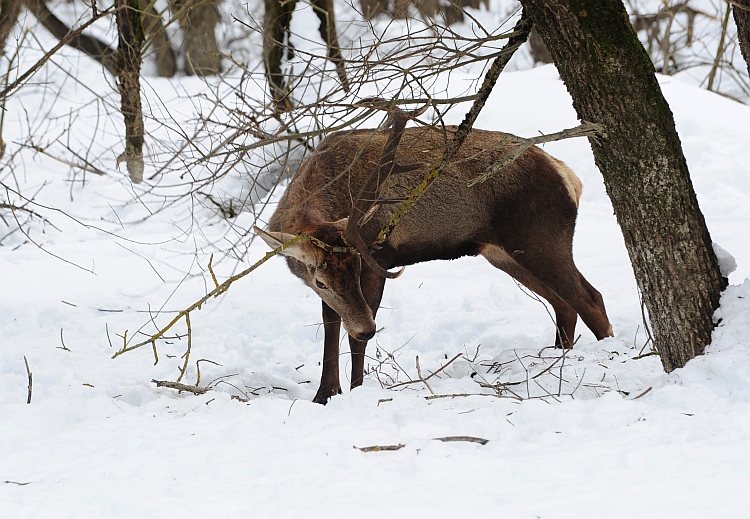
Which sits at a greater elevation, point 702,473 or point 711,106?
point 711,106

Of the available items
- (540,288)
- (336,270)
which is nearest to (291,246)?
(336,270)

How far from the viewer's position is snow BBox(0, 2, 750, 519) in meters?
3.21

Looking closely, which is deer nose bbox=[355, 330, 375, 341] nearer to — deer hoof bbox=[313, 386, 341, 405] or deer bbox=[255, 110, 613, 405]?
deer bbox=[255, 110, 613, 405]

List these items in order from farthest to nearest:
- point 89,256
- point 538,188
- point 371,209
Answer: point 89,256 < point 538,188 < point 371,209

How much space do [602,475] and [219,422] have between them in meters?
2.05

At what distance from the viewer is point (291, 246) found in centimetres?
536

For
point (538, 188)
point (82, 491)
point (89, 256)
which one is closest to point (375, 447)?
point (82, 491)

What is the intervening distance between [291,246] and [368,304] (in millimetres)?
827

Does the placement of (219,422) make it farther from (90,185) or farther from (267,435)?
(90,185)

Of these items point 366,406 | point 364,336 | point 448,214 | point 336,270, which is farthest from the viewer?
point 448,214

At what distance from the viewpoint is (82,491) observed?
345 centimetres

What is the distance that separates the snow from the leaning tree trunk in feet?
0.65

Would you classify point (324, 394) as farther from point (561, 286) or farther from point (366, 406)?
point (561, 286)

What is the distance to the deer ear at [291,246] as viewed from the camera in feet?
17.1
